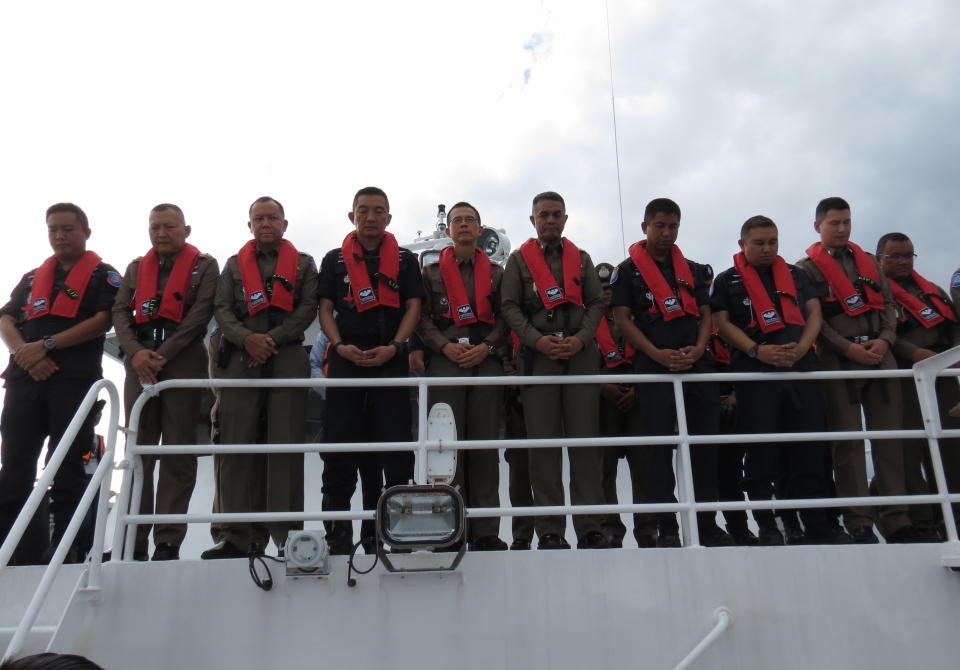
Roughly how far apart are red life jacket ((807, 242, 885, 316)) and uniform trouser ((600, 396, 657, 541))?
4.94 feet

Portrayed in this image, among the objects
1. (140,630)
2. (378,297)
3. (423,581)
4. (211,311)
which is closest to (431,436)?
(423,581)

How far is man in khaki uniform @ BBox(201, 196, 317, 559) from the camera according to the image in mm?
4098

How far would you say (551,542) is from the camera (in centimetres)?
406

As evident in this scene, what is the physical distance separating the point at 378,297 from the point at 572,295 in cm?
118

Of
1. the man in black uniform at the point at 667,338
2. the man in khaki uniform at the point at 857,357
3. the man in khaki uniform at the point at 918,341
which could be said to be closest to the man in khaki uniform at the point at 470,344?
the man in black uniform at the point at 667,338

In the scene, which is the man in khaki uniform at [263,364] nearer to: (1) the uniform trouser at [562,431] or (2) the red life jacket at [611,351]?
(1) the uniform trouser at [562,431]

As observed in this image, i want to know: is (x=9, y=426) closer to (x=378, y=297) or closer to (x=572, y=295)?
(x=378, y=297)

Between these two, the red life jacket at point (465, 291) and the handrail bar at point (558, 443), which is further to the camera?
the red life jacket at point (465, 291)

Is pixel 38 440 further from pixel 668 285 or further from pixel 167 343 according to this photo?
pixel 668 285

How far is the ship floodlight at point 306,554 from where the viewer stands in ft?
10.7

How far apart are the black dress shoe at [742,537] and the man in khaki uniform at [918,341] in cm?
110

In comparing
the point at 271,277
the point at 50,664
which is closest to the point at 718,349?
the point at 271,277

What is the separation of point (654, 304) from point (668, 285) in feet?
0.49

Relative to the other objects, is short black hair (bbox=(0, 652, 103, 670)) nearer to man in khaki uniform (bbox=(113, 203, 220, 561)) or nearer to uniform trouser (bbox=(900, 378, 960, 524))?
man in khaki uniform (bbox=(113, 203, 220, 561))
